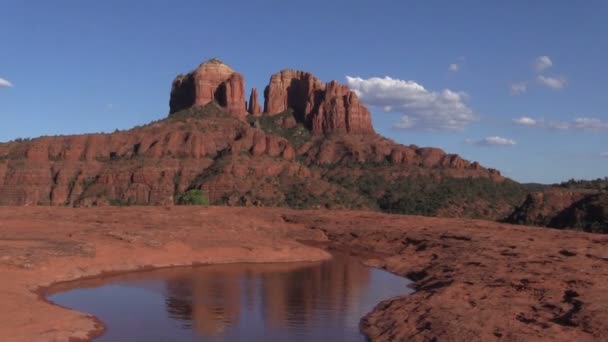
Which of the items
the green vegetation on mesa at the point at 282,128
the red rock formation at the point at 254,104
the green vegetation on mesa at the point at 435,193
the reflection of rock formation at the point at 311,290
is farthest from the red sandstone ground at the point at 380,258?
the red rock formation at the point at 254,104

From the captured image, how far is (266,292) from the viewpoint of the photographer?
28.7m

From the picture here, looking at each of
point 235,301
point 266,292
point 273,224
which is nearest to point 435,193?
point 273,224

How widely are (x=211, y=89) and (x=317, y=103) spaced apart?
80.5 feet

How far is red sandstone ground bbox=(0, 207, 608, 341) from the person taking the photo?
18578 mm

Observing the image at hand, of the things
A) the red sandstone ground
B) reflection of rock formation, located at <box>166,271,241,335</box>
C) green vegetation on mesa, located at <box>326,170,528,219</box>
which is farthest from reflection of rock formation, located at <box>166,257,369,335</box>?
green vegetation on mesa, located at <box>326,170,528,219</box>

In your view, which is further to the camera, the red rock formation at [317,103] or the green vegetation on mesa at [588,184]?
the red rock formation at [317,103]

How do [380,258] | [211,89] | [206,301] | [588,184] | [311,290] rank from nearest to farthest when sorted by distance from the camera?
1. [206,301]
2. [311,290]
3. [380,258]
4. [588,184]
5. [211,89]

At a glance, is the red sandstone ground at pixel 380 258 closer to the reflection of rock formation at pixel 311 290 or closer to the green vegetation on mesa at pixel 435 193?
the reflection of rock formation at pixel 311 290

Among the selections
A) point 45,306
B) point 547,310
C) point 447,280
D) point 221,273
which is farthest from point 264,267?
point 547,310

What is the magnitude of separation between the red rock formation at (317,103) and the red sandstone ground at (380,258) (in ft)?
207

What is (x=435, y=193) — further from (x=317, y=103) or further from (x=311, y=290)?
(x=311, y=290)

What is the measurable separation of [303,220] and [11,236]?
1120 inches

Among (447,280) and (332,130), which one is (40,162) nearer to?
(332,130)

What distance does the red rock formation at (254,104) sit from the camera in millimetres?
136125
